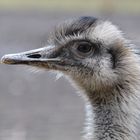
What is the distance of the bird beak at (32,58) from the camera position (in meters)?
6.44

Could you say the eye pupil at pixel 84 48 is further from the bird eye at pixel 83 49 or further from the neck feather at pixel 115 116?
the neck feather at pixel 115 116

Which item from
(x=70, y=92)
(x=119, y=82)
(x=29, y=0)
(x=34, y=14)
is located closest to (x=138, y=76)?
(x=119, y=82)

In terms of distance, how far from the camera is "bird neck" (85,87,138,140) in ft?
20.9

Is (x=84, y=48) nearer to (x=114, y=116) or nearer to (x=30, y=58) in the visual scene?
(x=30, y=58)

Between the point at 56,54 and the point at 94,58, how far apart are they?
29 centimetres

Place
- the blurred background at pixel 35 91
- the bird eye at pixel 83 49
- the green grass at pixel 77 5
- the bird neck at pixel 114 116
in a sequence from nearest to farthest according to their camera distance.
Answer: the bird neck at pixel 114 116, the bird eye at pixel 83 49, the blurred background at pixel 35 91, the green grass at pixel 77 5

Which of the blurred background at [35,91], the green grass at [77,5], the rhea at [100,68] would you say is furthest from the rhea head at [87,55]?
the green grass at [77,5]

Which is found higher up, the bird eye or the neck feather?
the bird eye

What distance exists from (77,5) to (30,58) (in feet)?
47.6

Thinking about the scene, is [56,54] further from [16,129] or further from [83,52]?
[16,129]

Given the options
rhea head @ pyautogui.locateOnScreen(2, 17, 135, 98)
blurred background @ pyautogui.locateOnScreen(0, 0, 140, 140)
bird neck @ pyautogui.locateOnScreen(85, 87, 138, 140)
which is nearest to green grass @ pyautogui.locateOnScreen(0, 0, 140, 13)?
blurred background @ pyautogui.locateOnScreen(0, 0, 140, 140)

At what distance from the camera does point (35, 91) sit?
1182 centimetres

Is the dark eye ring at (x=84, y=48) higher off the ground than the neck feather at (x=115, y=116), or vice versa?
the dark eye ring at (x=84, y=48)

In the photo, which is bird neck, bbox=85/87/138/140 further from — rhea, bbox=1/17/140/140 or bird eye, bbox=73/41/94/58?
bird eye, bbox=73/41/94/58
